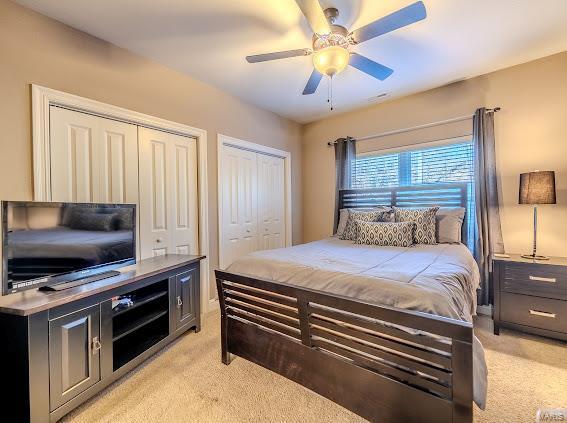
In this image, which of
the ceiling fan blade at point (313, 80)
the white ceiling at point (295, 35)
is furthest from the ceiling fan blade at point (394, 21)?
the ceiling fan blade at point (313, 80)

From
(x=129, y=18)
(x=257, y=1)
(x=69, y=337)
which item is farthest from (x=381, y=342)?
(x=129, y=18)

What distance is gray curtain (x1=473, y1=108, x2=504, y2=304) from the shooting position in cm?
282

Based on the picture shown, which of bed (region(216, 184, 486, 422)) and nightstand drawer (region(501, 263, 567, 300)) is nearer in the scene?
bed (region(216, 184, 486, 422))

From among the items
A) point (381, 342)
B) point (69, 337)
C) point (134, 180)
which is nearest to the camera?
point (381, 342)

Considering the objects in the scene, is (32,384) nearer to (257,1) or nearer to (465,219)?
(257,1)

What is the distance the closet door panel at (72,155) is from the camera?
1.99m

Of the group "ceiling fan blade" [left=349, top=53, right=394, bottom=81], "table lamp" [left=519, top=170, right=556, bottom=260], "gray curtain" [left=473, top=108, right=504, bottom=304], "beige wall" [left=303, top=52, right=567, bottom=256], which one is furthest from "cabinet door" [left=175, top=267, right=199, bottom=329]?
"beige wall" [left=303, top=52, right=567, bottom=256]

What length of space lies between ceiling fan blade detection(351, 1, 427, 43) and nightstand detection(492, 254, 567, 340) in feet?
7.32

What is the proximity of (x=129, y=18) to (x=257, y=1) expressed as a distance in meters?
1.02

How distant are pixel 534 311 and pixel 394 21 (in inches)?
104

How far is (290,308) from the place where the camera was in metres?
1.63

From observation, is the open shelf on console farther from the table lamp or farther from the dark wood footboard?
the table lamp

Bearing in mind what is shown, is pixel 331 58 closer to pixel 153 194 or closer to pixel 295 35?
pixel 295 35

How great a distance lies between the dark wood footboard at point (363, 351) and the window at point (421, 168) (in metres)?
2.36
